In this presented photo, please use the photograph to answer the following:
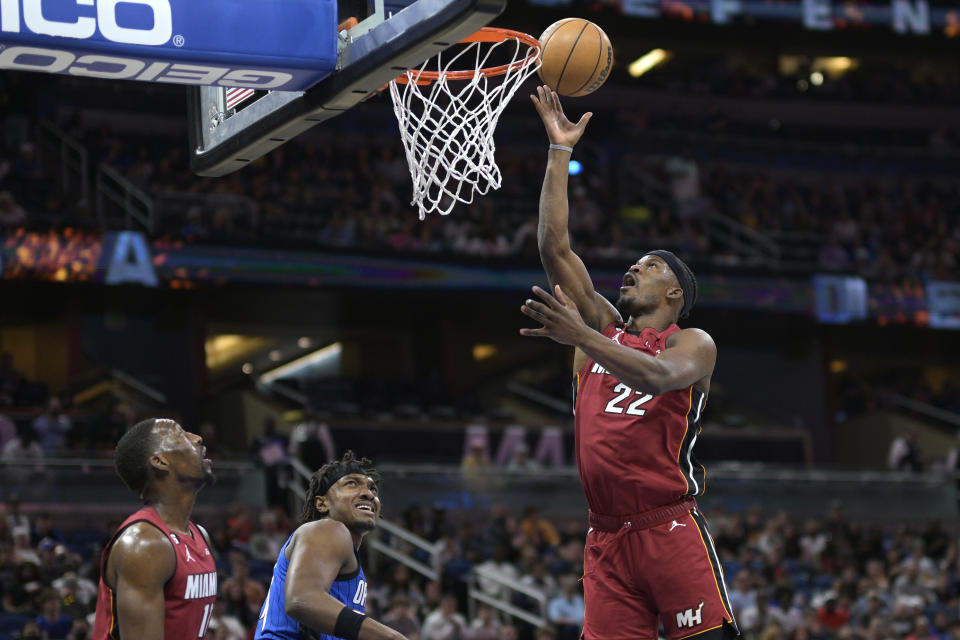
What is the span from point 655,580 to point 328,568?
1.32 metres

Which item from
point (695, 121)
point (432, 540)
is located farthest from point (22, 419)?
point (695, 121)

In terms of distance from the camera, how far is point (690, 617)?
5273 millimetres

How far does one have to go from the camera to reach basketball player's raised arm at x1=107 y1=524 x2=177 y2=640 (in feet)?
14.9

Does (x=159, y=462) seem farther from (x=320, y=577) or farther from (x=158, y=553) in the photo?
(x=320, y=577)

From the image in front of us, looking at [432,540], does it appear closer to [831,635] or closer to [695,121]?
[831,635]

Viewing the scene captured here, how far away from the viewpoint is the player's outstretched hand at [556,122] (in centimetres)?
580

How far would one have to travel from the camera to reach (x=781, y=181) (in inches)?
1160

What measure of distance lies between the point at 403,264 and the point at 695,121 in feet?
33.1

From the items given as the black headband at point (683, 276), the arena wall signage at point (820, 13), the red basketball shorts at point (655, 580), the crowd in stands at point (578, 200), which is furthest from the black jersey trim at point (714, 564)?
the arena wall signage at point (820, 13)

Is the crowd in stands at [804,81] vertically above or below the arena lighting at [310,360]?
above

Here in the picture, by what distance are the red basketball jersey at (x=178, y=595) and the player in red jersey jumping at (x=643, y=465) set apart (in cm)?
158

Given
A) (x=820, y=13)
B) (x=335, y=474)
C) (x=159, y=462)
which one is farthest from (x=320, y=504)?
(x=820, y=13)

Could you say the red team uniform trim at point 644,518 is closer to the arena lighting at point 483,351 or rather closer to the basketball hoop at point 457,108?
the basketball hoop at point 457,108

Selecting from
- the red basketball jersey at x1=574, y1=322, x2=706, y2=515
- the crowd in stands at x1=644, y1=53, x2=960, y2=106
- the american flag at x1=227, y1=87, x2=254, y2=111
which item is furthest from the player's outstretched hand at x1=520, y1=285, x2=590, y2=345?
the crowd in stands at x1=644, y1=53, x2=960, y2=106
